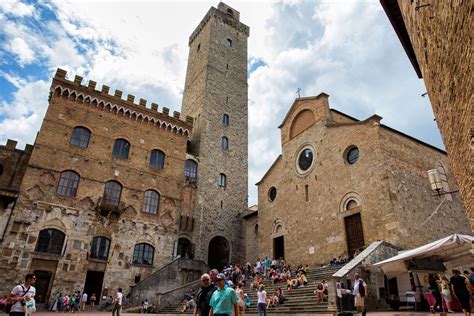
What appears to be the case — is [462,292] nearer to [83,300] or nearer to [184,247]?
[83,300]

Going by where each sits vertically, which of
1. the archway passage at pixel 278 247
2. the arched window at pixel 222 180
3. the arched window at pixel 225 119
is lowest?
the archway passage at pixel 278 247

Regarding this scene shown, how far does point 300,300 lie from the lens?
12367 millimetres

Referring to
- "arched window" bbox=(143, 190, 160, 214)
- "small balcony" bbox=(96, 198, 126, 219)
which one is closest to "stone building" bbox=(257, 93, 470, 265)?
"arched window" bbox=(143, 190, 160, 214)

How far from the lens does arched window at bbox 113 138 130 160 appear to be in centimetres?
2138

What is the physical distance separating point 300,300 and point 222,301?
343 inches

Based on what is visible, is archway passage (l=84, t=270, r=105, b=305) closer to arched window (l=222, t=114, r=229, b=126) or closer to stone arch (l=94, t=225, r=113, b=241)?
stone arch (l=94, t=225, r=113, b=241)

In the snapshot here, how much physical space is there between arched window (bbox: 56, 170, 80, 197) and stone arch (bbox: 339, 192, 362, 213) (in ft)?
51.0

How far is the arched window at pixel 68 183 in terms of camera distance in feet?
61.4

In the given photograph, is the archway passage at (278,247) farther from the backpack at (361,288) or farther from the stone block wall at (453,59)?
the stone block wall at (453,59)

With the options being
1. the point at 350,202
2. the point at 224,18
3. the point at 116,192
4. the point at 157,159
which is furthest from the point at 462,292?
the point at 224,18

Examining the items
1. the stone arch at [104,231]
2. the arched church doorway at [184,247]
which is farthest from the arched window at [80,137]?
the arched church doorway at [184,247]

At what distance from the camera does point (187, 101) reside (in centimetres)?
3084

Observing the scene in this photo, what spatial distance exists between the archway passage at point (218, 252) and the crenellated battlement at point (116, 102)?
8906 millimetres

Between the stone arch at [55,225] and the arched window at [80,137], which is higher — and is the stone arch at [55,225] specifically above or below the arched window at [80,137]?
below
